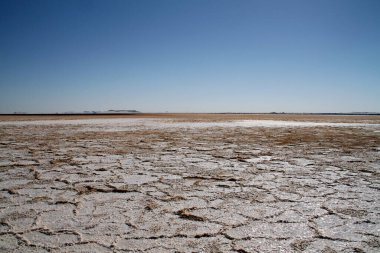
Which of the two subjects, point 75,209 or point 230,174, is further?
point 230,174

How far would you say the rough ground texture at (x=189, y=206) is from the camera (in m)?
1.64

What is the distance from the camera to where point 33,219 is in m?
1.96

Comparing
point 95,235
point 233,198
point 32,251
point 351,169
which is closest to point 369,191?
point 351,169

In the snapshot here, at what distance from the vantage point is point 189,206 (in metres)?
2.24

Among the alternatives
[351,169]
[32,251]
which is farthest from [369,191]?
[32,251]

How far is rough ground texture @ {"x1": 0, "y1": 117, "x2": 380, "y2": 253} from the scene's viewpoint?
5.39 ft

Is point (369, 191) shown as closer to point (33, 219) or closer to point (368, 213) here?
point (368, 213)

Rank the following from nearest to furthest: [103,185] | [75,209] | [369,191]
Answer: [75,209] → [369,191] → [103,185]

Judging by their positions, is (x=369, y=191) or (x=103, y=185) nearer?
(x=369, y=191)

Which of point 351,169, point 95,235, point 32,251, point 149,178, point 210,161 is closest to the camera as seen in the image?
point 32,251

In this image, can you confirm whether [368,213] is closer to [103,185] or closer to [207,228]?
[207,228]

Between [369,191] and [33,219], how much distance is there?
2.74m

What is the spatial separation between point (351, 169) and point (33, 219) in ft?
11.2

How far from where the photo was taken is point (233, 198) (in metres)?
2.43
